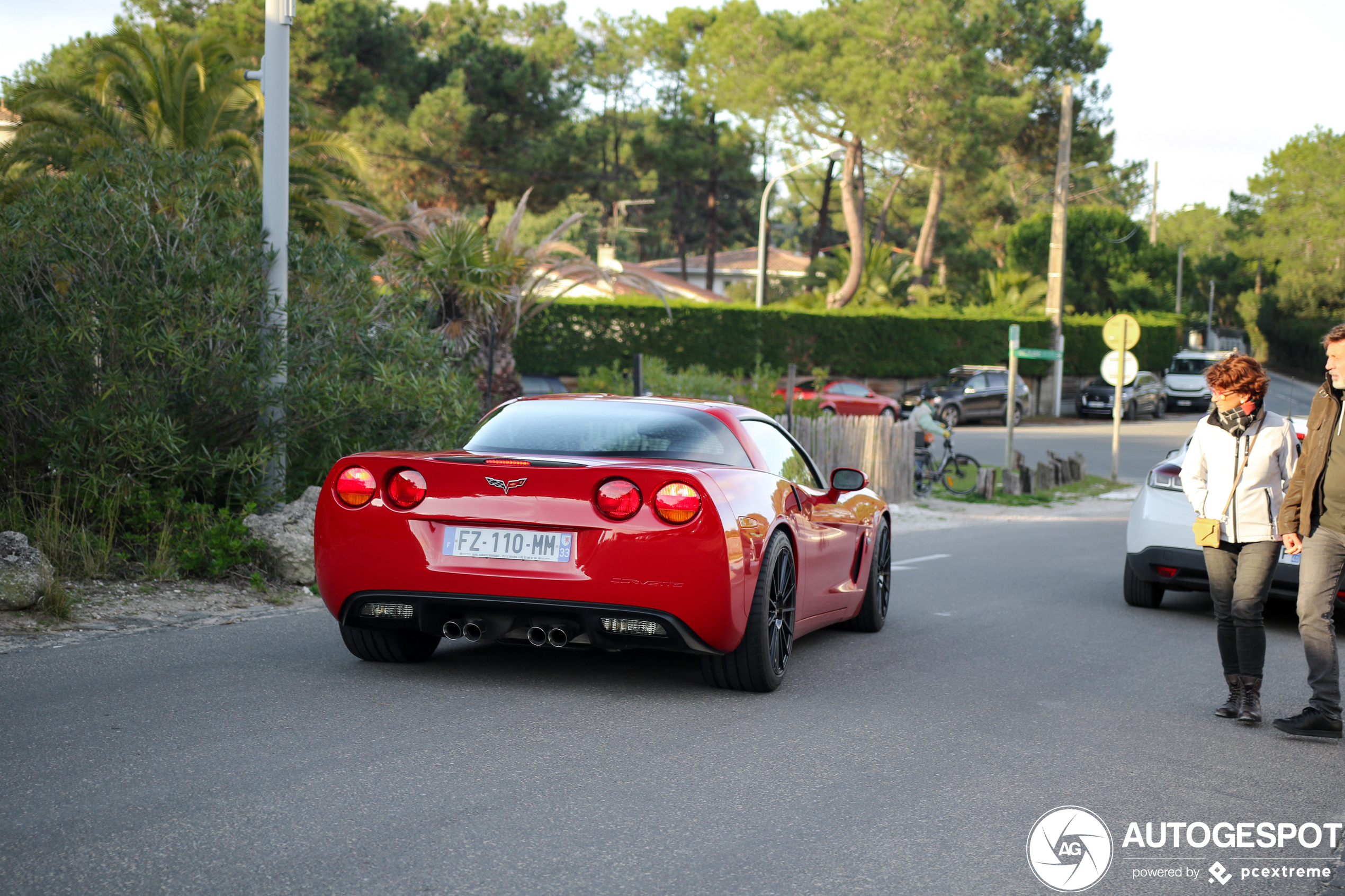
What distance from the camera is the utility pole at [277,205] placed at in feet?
33.9

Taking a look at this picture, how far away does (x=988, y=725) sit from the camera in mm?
6035

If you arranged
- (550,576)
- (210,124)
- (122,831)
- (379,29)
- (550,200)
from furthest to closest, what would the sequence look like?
(550,200), (379,29), (210,124), (550,576), (122,831)

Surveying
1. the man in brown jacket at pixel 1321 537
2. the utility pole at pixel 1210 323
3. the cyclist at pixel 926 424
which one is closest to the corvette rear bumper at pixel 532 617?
the man in brown jacket at pixel 1321 537

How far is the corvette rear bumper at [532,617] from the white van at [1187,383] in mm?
47491

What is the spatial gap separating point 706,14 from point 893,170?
11979mm

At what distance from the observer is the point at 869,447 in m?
19.3

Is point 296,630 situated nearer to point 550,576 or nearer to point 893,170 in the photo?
point 550,576

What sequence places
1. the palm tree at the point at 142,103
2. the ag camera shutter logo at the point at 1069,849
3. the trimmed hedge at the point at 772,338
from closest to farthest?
the ag camera shutter logo at the point at 1069,849
the palm tree at the point at 142,103
the trimmed hedge at the point at 772,338

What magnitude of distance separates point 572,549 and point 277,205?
19.8 ft

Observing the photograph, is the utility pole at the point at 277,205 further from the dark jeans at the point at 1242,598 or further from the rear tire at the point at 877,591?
the dark jeans at the point at 1242,598

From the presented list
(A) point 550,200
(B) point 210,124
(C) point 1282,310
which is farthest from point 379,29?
(C) point 1282,310

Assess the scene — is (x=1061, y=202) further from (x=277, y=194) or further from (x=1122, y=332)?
(x=277, y=194)

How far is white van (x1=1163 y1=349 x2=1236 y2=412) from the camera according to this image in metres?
50.4

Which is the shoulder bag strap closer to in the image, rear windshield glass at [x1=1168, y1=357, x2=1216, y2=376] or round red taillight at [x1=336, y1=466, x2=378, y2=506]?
round red taillight at [x1=336, y1=466, x2=378, y2=506]
